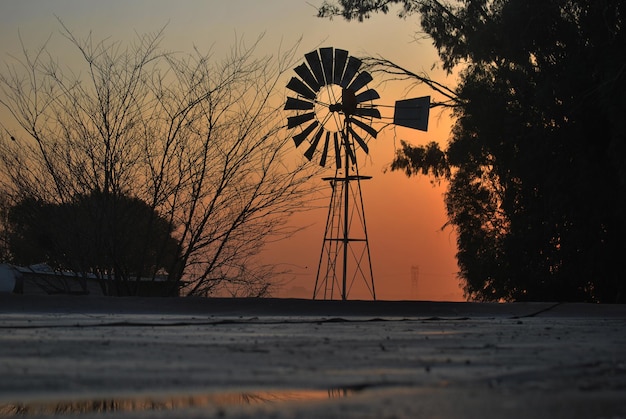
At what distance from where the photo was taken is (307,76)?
19.0 metres

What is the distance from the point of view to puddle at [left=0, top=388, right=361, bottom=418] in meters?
1.64

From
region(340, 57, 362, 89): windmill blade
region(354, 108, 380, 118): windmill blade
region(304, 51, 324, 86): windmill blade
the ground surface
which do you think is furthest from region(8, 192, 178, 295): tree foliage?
region(354, 108, 380, 118): windmill blade

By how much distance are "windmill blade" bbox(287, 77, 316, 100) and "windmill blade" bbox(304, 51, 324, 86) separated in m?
0.30

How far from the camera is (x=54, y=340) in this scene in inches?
132

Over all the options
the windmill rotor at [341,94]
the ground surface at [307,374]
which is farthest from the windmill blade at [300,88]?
the ground surface at [307,374]

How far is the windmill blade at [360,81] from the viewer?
1961 cm

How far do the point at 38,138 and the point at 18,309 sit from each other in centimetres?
497

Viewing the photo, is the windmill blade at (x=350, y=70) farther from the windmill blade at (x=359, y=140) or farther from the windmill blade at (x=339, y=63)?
the windmill blade at (x=359, y=140)

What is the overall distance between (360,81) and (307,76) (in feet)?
4.14

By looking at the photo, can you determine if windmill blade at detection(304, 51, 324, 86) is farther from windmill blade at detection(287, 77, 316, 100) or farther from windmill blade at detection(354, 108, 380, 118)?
windmill blade at detection(354, 108, 380, 118)

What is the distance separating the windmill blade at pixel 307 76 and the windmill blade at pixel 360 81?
81 centimetres

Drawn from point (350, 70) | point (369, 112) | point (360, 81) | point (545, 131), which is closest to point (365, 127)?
point (369, 112)

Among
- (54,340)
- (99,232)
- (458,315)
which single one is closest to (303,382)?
(54,340)

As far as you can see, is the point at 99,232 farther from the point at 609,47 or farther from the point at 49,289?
the point at 609,47
